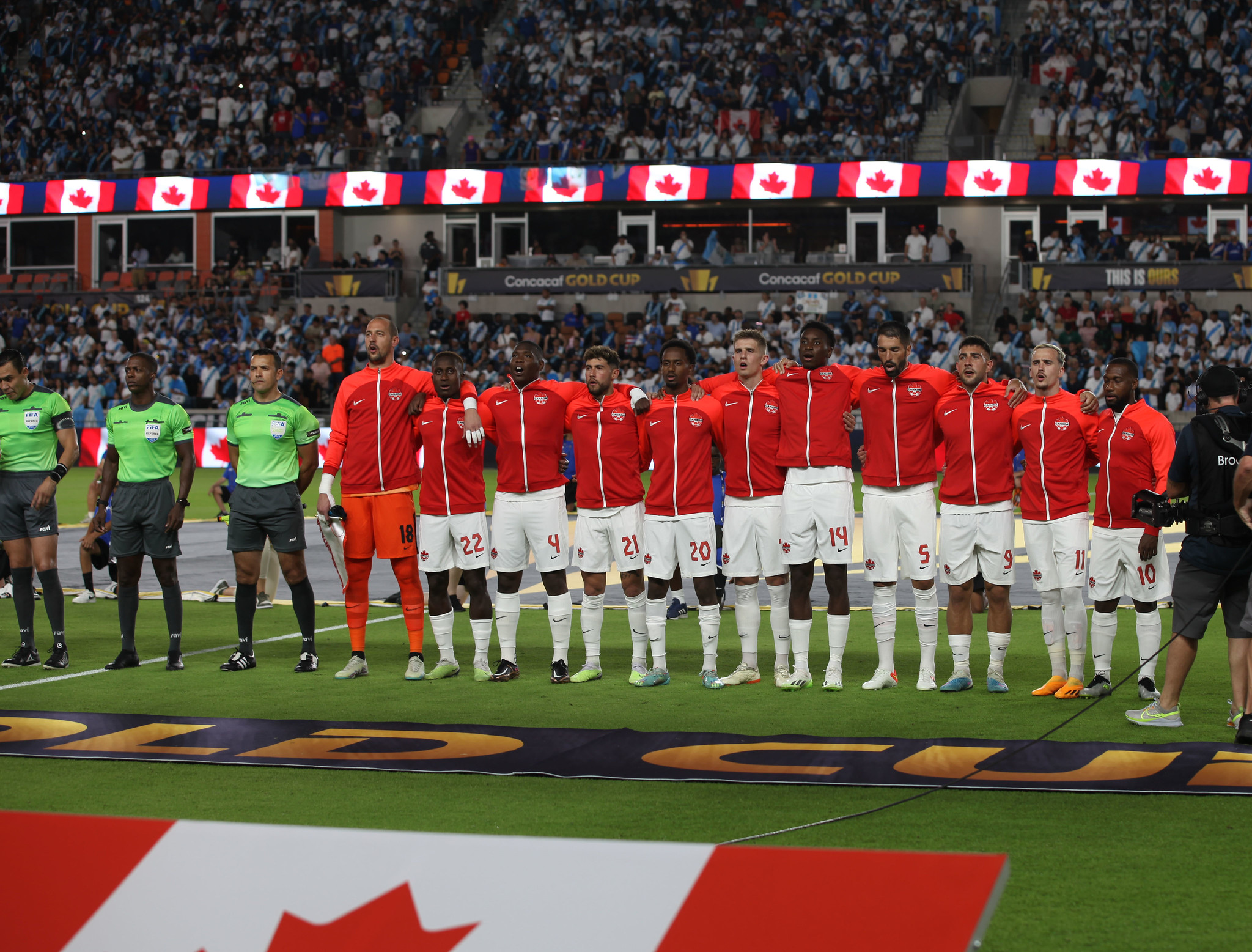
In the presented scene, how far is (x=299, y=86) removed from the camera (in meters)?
41.8

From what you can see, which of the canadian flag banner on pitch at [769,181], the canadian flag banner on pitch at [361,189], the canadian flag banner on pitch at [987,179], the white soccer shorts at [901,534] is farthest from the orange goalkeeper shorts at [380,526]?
the canadian flag banner on pitch at [361,189]

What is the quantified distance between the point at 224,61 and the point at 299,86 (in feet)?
11.1

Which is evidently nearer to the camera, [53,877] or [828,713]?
[53,877]

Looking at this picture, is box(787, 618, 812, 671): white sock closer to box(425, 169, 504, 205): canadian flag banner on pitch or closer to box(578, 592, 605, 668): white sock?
box(578, 592, 605, 668): white sock

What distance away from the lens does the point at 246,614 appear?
31.0 feet

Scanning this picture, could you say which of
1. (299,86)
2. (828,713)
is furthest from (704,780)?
(299,86)

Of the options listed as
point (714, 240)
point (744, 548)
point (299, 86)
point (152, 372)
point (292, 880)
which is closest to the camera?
point (292, 880)

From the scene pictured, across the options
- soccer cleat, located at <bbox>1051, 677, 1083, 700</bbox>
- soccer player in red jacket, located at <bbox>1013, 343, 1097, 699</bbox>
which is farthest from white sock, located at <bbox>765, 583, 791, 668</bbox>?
soccer cleat, located at <bbox>1051, 677, 1083, 700</bbox>

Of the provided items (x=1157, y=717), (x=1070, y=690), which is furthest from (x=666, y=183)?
(x=1157, y=717)

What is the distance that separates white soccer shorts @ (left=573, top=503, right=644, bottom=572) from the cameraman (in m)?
3.28

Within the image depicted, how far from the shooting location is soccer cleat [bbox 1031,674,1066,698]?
8.25 m

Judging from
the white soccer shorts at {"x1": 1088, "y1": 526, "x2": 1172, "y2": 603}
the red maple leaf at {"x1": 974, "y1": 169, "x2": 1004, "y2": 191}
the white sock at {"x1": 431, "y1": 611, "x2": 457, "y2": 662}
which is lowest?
the white sock at {"x1": 431, "y1": 611, "x2": 457, "y2": 662}

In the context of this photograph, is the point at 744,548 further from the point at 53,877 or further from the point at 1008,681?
the point at 53,877

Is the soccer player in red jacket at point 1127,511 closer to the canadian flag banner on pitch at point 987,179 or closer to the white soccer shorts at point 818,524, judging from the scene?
the white soccer shorts at point 818,524
